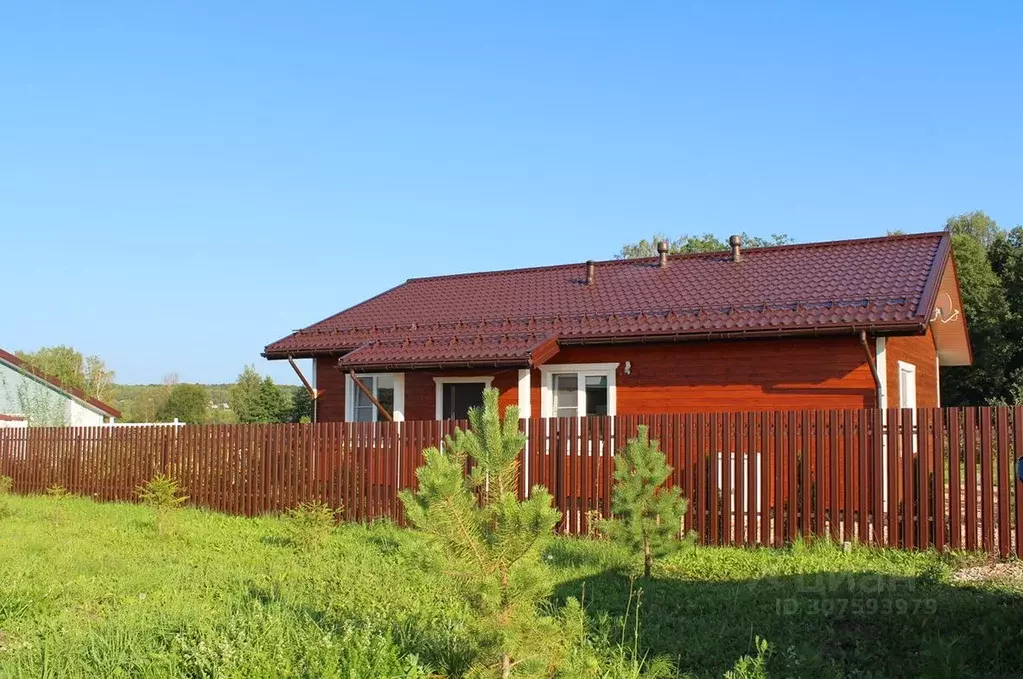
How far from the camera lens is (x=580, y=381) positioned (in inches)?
557

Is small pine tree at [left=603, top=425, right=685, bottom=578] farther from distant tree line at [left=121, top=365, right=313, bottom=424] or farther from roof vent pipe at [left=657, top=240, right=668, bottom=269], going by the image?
distant tree line at [left=121, top=365, right=313, bottom=424]

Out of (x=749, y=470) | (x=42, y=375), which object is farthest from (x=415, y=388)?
(x=42, y=375)

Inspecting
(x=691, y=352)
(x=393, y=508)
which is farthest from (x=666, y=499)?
(x=691, y=352)

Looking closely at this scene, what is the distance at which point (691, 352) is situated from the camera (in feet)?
43.1

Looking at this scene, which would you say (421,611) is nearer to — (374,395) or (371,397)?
(371,397)

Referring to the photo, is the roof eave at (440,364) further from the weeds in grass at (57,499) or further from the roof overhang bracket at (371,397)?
the weeds in grass at (57,499)

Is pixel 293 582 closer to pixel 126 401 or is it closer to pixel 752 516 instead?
pixel 752 516

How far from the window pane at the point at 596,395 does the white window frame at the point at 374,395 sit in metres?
3.38

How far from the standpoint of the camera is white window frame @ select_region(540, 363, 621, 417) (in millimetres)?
13766

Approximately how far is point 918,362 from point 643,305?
15.7ft

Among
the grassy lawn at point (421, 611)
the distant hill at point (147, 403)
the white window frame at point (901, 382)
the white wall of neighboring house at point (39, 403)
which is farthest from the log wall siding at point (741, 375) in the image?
the distant hill at point (147, 403)

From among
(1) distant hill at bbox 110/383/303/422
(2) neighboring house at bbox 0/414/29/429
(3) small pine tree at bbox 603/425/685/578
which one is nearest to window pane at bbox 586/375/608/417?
(3) small pine tree at bbox 603/425/685/578

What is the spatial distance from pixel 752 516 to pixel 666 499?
2225mm

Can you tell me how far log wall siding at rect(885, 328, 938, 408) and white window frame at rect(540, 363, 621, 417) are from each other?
399 cm
